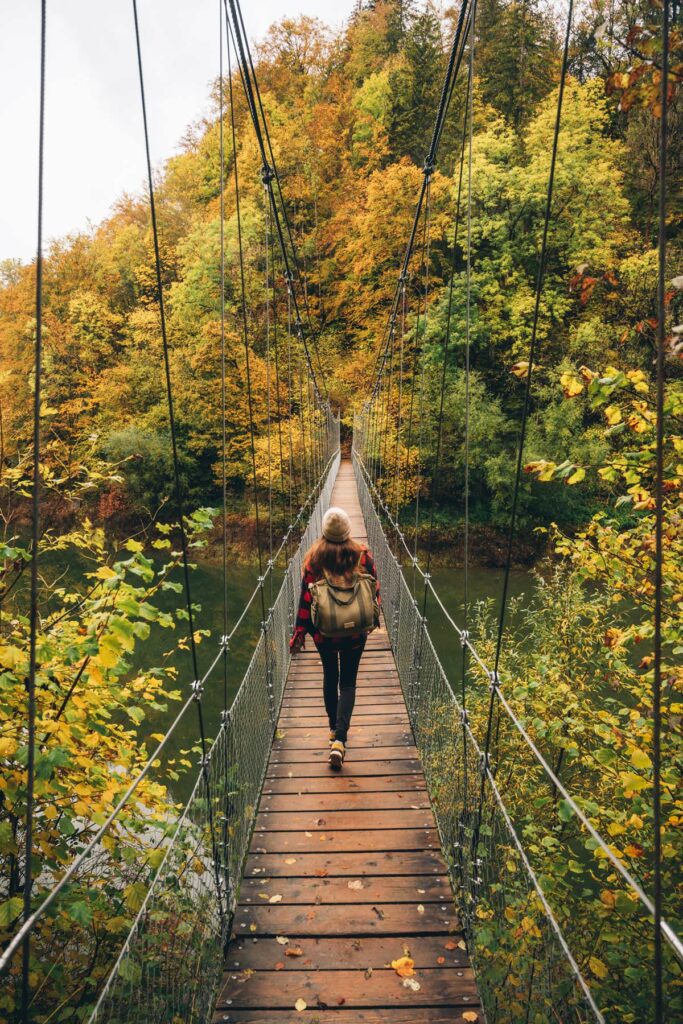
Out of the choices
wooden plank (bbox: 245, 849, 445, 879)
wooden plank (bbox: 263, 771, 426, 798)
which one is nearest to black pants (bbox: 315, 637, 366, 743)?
wooden plank (bbox: 263, 771, 426, 798)

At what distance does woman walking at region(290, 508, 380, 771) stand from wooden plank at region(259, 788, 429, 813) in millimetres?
285

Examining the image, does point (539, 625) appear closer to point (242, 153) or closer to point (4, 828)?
point (4, 828)

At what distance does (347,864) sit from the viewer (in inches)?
83.7

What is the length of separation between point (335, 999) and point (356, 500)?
8864 mm

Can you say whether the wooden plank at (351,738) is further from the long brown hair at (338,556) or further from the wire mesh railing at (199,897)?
the long brown hair at (338,556)

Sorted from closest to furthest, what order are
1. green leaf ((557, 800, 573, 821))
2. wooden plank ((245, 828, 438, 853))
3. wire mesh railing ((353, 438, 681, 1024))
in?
green leaf ((557, 800, 573, 821))
wire mesh railing ((353, 438, 681, 1024))
wooden plank ((245, 828, 438, 853))

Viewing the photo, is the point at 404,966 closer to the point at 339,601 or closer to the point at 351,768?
the point at 351,768

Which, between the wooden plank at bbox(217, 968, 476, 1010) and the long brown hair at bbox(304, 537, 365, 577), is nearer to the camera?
the wooden plank at bbox(217, 968, 476, 1010)

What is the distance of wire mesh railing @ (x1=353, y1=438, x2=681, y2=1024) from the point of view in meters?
1.66

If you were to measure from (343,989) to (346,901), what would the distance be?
12.4 inches

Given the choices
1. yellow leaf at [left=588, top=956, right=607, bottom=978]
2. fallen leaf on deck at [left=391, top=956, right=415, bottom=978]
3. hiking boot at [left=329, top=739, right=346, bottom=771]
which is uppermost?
hiking boot at [left=329, top=739, right=346, bottom=771]

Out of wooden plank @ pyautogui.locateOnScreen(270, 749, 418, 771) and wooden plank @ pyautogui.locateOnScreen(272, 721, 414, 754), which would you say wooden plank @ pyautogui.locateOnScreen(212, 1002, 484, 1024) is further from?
wooden plank @ pyautogui.locateOnScreen(272, 721, 414, 754)

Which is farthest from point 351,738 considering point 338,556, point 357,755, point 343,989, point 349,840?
point 343,989

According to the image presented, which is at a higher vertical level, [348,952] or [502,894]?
[502,894]
